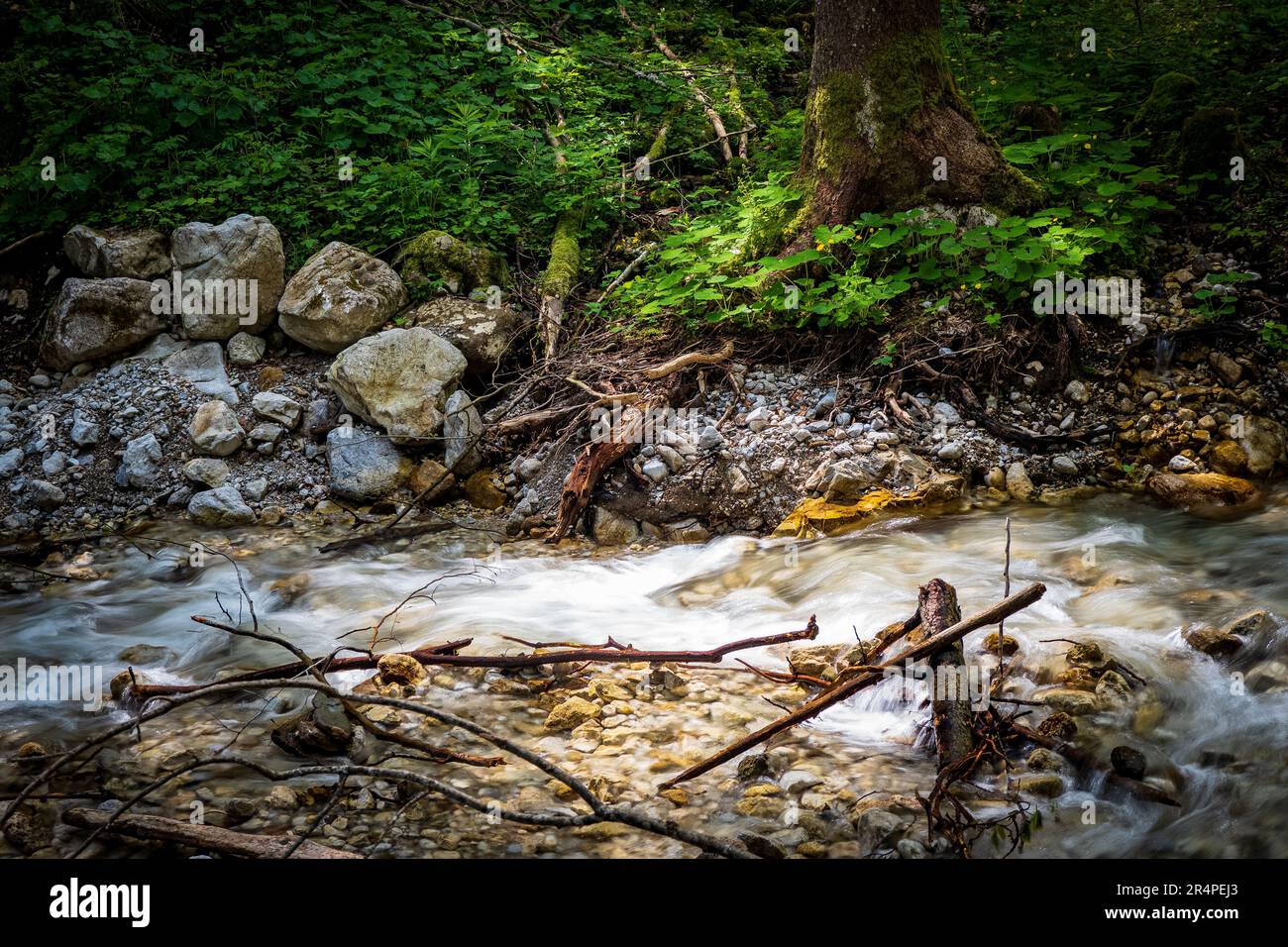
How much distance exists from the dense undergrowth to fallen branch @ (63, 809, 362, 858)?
4.72m

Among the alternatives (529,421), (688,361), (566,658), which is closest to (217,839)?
(566,658)

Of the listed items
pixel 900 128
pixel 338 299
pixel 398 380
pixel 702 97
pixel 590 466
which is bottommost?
pixel 590 466

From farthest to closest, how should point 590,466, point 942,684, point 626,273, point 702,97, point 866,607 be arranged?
point 702,97 < point 626,273 < point 590,466 < point 866,607 < point 942,684

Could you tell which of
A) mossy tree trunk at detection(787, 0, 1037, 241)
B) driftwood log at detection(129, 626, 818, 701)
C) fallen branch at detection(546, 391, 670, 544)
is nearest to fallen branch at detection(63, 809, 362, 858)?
driftwood log at detection(129, 626, 818, 701)

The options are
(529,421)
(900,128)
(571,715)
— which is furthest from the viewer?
(529,421)

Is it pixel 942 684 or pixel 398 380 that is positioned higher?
pixel 398 380

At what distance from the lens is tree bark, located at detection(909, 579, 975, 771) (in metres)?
2.93

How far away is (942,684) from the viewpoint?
302 centimetres

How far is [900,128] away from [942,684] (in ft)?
15.3

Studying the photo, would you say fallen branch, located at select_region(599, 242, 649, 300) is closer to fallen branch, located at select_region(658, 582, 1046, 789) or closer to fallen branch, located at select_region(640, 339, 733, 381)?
fallen branch, located at select_region(640, 339, 733, 381)

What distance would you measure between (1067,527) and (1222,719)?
1968 mm

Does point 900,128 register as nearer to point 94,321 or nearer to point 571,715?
point 571,715

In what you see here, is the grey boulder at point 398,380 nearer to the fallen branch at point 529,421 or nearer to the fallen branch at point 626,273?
the fallen branch at point 529,421

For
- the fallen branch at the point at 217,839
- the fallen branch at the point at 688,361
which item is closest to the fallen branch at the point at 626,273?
the fallen branch at the point at 688,361
